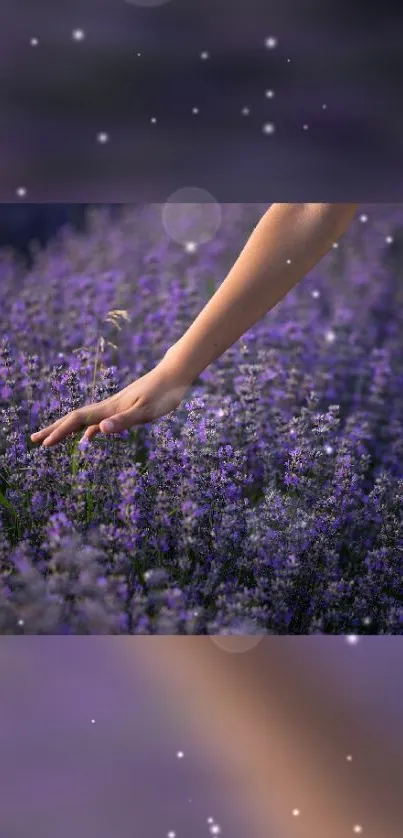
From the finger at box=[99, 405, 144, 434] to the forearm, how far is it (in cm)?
14

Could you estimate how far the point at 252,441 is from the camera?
2.22m

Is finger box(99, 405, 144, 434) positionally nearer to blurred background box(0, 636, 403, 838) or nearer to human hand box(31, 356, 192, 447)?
human hand box(31, 356, 192, 447)

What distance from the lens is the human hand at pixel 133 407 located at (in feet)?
6.11

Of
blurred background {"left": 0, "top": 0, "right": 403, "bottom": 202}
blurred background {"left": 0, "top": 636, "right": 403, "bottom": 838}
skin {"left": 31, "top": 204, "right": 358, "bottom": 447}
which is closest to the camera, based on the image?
blurred background {"left": 0, "top": 636, "right": 403, "bottom": 838}

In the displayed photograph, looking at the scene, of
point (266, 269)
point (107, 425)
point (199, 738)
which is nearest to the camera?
point (199, 738)

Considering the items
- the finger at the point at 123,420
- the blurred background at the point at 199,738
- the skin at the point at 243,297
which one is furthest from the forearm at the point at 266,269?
the blurred background at the point at 199,738

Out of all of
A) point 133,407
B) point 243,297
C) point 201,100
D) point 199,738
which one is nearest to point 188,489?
point 133,407

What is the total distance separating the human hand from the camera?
186 centimetres

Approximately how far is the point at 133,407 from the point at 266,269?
1.35 feet

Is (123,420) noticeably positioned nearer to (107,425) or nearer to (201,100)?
(107,425)

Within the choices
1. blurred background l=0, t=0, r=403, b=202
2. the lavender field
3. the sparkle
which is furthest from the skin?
the sparkle

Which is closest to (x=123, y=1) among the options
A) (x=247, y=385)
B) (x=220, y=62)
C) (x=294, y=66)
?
(x=220, y=62)

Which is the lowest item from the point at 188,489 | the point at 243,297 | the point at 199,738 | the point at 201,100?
the point at 199,738

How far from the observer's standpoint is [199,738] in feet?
5.14
